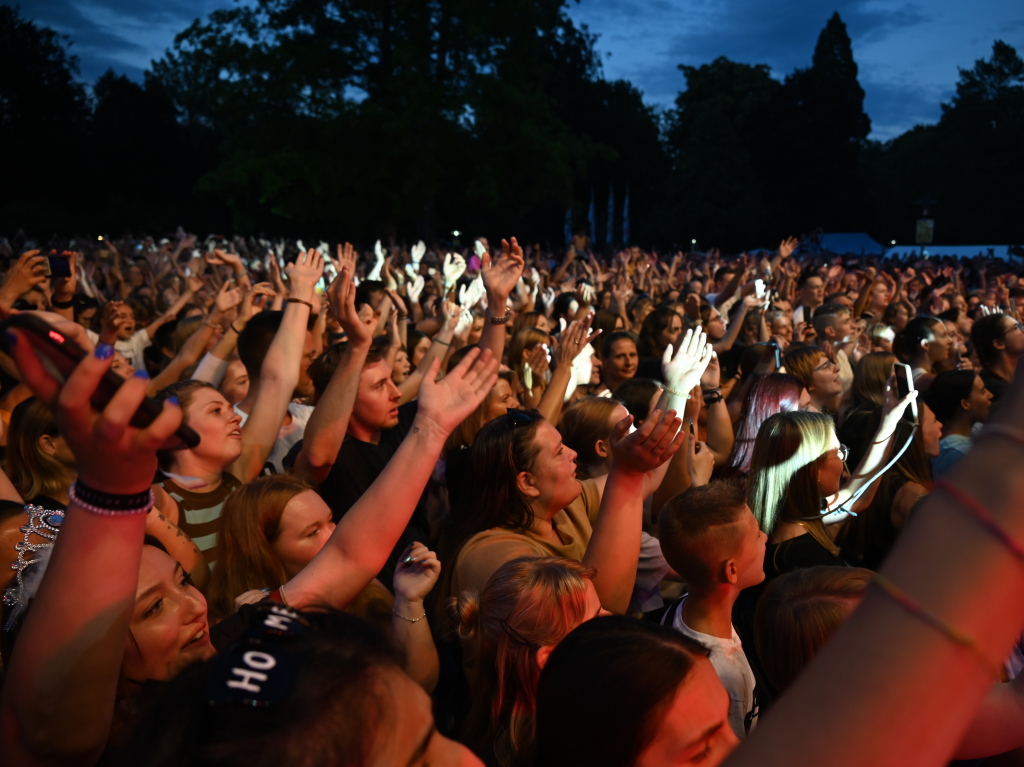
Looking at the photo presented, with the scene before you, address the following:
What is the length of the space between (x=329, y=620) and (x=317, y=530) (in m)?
1.55

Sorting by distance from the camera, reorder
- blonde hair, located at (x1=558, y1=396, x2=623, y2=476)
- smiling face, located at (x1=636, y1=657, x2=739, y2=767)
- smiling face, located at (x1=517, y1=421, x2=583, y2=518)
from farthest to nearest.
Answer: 1. blonde hair, located at (x1=558, y1=396, x2=623, y2=476)
2. smiling face, located at (x1=517, y1=421, x2=583, y2=518)
3. smiling face, located at (x1=636, y1=657, x2=739, y2=767)

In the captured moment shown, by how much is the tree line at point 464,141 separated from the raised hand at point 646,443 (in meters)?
27.8

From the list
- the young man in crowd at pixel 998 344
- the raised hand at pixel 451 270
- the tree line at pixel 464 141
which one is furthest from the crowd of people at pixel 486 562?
the tree line at pixel 464 141

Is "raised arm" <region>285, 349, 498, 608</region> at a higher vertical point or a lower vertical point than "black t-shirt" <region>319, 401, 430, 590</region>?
higher

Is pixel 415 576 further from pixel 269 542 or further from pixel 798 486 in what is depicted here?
pixel 798 486

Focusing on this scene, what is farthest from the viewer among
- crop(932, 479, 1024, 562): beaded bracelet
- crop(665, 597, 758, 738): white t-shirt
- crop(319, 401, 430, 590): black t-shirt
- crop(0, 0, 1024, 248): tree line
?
crop(0, 0, 1024, 248): tree line

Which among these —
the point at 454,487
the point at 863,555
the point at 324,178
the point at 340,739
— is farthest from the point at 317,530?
the point at 324,178

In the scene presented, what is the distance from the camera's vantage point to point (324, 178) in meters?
30.1

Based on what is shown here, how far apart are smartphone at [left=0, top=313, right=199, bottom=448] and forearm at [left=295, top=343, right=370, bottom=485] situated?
2288 millimetres

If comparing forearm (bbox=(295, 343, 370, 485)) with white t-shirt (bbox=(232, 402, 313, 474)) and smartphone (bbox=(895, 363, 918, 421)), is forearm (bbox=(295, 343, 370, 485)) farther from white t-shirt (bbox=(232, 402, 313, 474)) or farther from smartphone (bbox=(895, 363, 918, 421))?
smartphone (bbox=(895, 363, 918, 421))

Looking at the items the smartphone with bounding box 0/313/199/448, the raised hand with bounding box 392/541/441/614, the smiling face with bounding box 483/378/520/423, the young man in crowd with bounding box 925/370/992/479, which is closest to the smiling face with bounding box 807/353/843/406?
the young man in crowd with bounding box 925/370/992/479

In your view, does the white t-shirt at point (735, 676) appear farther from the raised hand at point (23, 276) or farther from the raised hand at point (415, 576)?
the raised hand at point (23, 276)

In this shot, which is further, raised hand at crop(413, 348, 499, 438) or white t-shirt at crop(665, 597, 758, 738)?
white t-shirt at crop(665, 597, 758, 738)

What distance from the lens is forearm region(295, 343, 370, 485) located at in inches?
133
